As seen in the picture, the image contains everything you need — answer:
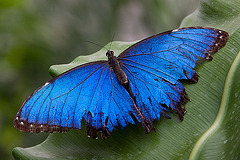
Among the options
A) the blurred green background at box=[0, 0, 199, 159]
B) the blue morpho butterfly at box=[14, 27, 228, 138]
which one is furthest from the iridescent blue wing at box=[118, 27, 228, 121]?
the blurred green background at box=[0, 0, 199, 159]

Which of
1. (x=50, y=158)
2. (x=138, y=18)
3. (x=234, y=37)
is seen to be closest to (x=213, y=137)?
(x=234, y=37)

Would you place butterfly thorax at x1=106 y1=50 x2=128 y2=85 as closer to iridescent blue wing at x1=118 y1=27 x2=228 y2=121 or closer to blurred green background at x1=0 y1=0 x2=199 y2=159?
iridescent blue wing at x1=118 y1=27 x2=228 y2=121

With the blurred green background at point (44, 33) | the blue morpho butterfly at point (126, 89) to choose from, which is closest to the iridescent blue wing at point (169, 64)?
the blue morpho butterfly at point (126, 89)

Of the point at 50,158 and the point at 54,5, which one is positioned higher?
the point at 54,5

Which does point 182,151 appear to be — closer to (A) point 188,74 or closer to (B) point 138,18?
(A) point 188,74

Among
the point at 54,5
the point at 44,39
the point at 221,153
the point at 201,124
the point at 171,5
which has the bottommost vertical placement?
the point at 221,153

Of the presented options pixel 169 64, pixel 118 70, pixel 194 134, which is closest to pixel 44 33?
pixel 118 70

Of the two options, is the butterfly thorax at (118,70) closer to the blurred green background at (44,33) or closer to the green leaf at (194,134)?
the green leaf at (194,134)
